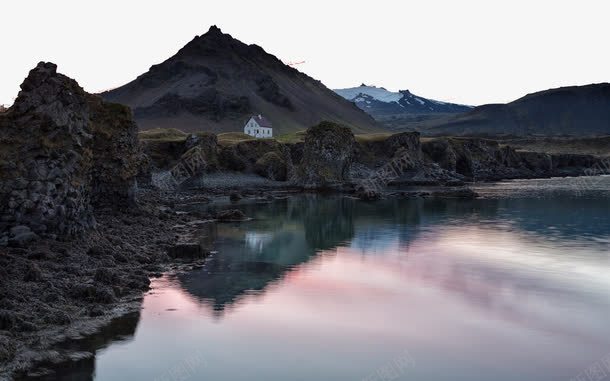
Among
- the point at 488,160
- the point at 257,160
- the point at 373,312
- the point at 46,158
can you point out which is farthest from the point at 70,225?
the point at 488,160

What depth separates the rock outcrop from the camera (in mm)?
123312

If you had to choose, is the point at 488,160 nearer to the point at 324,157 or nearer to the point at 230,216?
the point at 324,157

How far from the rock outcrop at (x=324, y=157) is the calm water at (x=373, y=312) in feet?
193

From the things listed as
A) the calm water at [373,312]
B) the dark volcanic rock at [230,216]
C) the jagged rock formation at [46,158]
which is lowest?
the calm water at [373,312]

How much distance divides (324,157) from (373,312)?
301 ft

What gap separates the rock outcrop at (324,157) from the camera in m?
123

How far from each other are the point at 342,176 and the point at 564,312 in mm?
94360

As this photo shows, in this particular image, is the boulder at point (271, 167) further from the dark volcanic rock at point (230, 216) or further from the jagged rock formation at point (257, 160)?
the dark volcanic rock at point (230, 216)

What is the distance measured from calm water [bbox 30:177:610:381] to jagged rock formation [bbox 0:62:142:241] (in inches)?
363

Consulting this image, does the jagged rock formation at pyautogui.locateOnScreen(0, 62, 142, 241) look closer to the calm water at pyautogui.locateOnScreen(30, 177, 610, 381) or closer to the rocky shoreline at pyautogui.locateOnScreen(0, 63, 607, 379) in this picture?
the rocky shoreline at pyautogui.locateOnScreen(0, 63, 607, 379)

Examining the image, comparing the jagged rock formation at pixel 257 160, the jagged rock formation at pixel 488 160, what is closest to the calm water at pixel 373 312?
the jagged rock formation at pixel 257 160

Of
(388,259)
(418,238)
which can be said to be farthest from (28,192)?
(418,238)

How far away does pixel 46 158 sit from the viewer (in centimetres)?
4084

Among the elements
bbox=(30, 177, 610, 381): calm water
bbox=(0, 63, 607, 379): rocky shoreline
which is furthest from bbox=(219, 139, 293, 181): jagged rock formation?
bbox=(30, 177, 610, 381): calm water
